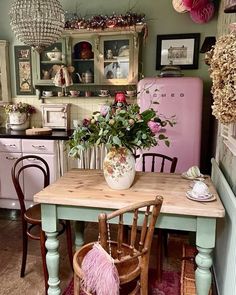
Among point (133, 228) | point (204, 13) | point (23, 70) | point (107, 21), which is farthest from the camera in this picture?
point (23, 70)

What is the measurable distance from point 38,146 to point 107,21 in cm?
166

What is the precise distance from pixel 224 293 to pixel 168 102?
182 cm

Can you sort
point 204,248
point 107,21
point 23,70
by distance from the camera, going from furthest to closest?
1. point 23,70
2. point 107,21
3. point 204,248

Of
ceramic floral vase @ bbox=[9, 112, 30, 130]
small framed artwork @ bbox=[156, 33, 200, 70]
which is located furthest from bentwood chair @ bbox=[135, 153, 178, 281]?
ceramic floral vase @ bbox=[9, 112, 30, 130]

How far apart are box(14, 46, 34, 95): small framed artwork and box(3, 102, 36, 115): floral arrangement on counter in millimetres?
191

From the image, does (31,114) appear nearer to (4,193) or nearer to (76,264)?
(4,193)

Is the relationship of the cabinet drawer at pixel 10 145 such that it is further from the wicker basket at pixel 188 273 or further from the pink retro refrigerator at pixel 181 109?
the wicker basket at pixel 188 273

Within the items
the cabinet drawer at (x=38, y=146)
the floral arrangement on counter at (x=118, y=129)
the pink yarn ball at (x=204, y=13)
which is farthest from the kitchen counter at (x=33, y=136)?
the pink yarn ball at (x=204, y=13)

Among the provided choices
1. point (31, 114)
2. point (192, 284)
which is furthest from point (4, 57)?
point (192, 284)

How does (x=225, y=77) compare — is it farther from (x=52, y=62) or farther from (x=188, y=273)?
(x=52, y=62)

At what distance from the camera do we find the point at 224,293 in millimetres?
1616

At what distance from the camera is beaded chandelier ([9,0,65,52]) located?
2146 mm

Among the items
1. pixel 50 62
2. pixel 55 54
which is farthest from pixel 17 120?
pixel 55 54

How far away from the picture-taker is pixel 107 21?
3268 millimetres
